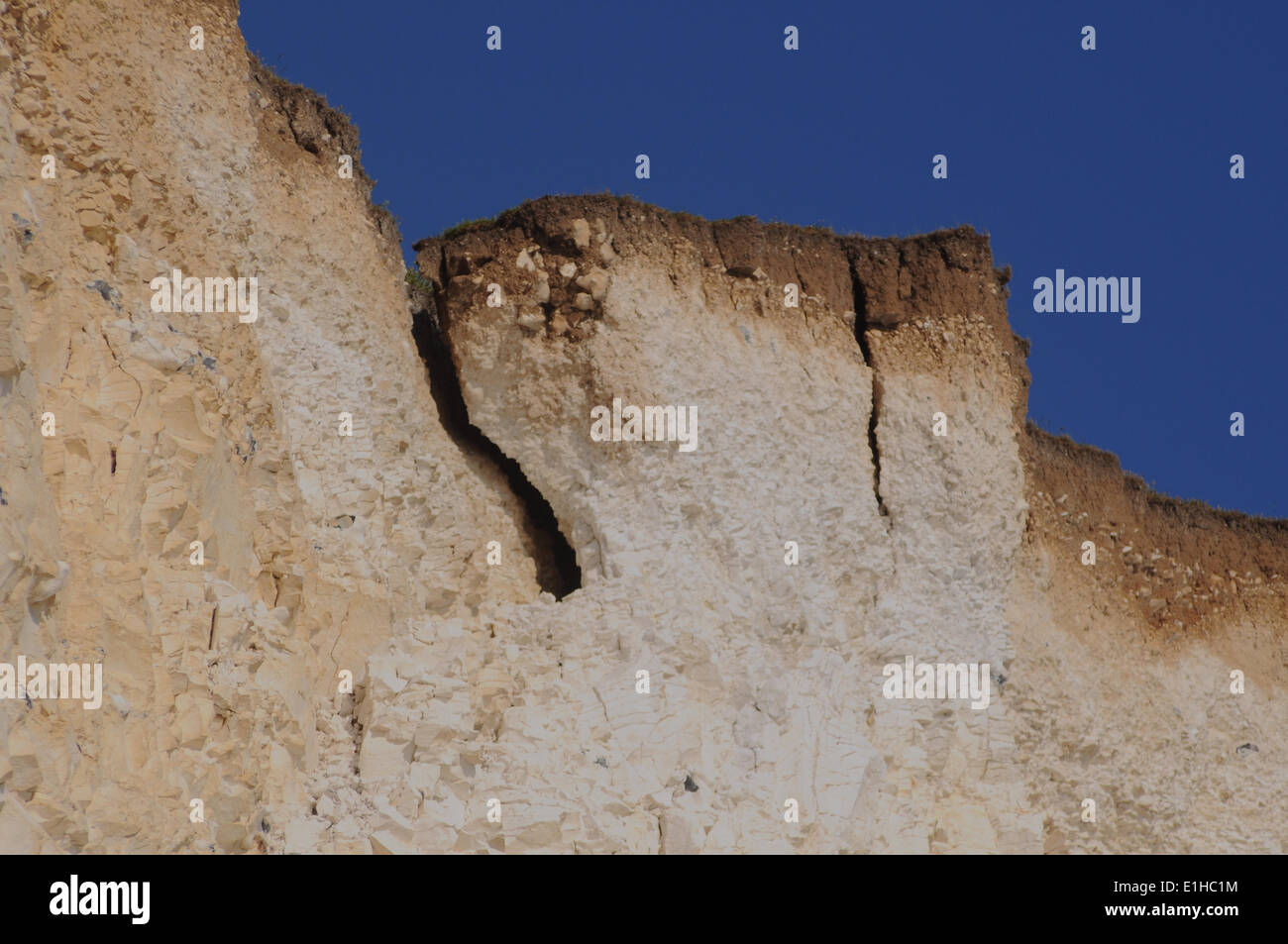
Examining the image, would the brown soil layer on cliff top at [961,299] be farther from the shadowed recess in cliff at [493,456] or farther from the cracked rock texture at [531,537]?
the shadowed recess in cliff at [493,456]

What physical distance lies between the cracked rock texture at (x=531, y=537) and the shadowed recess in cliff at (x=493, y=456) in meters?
0.05

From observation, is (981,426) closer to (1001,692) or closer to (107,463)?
(1001,692)

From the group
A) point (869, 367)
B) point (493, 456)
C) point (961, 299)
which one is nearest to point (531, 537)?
point (493, 456)

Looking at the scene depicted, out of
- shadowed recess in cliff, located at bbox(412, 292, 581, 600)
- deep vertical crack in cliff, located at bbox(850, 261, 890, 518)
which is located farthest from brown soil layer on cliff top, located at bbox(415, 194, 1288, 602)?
shadowed recess in cliff, located at bbox(412, 292, 581, 600)

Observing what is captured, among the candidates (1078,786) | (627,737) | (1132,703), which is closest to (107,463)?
(627,737)

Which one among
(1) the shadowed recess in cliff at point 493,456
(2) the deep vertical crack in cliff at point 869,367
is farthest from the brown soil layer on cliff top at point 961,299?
(1) the shadowed recess in cliff at point 493,456

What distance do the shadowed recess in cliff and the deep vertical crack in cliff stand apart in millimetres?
3733

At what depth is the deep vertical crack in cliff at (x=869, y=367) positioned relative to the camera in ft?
60.9

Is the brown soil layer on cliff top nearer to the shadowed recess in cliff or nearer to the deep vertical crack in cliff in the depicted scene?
the deep vertical crack in cliff

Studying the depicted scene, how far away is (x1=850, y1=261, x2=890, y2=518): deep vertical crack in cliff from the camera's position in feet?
60.9

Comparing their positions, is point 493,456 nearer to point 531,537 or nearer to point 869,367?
point 531,537

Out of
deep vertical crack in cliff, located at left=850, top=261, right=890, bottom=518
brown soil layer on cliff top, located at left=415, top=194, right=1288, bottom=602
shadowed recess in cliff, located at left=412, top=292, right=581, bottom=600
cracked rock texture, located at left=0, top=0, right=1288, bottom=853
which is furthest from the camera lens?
deep vertical crack in cliff, located at left=850, top=261, right=890, bottom=518

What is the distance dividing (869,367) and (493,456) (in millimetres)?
4607

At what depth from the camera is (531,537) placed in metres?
16.6
